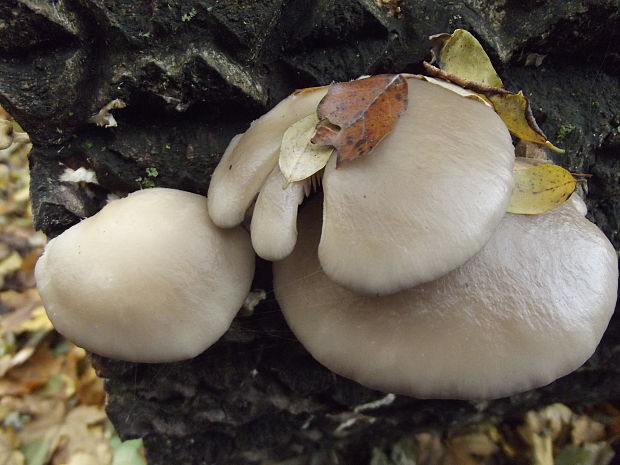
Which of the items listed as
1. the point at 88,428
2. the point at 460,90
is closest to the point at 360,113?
the point at 460,90

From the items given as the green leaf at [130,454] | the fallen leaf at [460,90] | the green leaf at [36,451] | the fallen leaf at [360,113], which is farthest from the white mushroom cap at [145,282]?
the green leaf at [36,451]

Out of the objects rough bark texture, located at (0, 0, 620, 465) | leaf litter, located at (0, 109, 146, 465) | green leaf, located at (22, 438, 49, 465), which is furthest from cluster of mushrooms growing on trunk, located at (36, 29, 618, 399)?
green leaf, located at (22, 438, 49, 465)

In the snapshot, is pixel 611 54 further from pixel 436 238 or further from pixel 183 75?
pixel 183 75

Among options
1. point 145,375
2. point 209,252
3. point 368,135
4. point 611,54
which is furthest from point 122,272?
point 611,54

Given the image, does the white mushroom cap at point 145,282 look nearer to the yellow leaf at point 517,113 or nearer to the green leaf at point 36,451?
the yellow leaf at point 517,113

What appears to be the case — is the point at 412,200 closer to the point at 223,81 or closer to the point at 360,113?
the point at 360,113

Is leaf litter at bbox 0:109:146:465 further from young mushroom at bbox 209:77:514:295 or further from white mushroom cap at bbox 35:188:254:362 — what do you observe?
young mushroom at bbox 209:77:514:295
